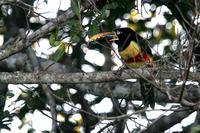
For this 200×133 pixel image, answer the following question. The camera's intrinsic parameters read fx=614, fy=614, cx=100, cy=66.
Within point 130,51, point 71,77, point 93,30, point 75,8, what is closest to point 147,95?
point 130,51

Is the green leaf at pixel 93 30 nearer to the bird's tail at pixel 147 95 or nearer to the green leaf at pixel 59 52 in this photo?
the green leaf at pixel 59 52

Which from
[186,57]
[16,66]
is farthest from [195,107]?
[16,66]

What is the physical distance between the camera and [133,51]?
5367 millimetres

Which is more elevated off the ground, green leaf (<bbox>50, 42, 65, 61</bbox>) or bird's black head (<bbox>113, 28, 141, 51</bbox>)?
bird's black head (<bbox>113, 28, 141, 51</bbox>)

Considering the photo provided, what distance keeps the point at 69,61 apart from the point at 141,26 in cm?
97

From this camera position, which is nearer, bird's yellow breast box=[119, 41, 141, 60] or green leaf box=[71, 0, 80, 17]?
green leaf box=[71, 0, 80, 17]

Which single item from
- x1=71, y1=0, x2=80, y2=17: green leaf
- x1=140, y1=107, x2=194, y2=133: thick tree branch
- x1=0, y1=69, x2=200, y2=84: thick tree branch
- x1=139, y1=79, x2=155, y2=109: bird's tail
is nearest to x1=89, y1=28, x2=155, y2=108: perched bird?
x1=139, y1=79, x2=155, y2=109: bird's tail

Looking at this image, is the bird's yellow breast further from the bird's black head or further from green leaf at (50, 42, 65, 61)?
green leaf at (50, 42, 65, 61)

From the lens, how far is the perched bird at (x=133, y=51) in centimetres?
494

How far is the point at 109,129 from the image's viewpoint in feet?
13.1

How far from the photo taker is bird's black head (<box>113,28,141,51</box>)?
18.1 ft

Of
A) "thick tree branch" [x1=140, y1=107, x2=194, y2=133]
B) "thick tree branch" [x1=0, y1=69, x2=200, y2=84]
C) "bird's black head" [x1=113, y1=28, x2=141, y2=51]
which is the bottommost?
"thick tree branch" [x1=140, y1=107, x2=194, y2=133]

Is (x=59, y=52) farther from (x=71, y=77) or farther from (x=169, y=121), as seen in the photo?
(x=169, y=121)

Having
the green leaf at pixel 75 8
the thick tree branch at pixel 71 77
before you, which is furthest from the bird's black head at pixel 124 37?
the green leaf at pixel 75 8
